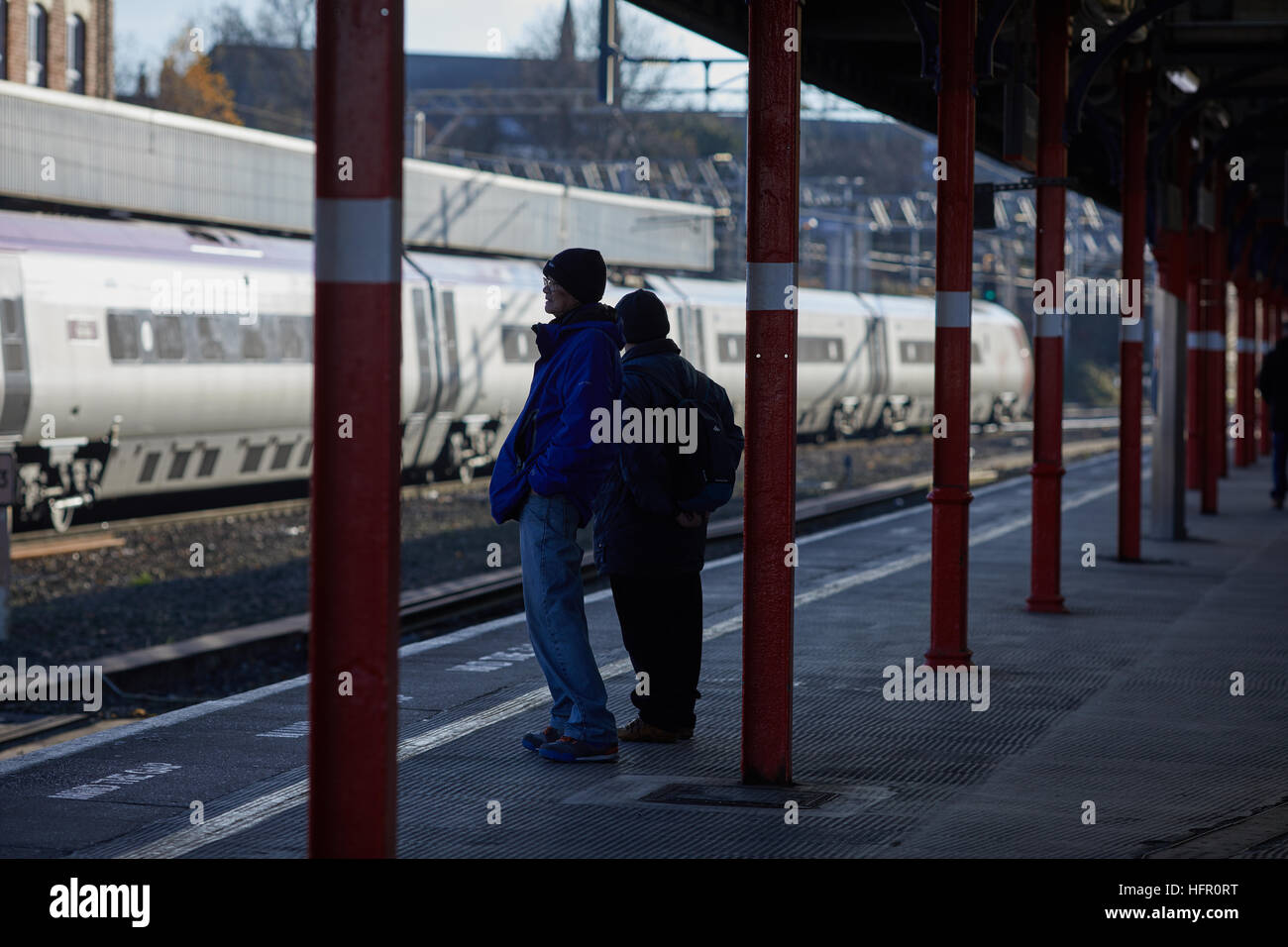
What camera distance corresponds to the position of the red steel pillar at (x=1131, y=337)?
13.2 m

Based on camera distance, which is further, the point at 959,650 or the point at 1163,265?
the point at 1163,265

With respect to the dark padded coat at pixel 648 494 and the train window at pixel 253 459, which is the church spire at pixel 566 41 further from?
the dark padded coat at pixel 648 494

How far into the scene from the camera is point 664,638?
703 cm

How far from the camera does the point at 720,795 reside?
6.12 meters

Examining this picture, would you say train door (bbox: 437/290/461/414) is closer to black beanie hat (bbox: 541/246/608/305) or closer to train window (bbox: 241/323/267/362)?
train window (bbox: 241/323/267/362)

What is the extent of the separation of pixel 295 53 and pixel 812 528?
64509 mm

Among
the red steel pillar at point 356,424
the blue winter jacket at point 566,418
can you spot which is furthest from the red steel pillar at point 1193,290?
the red steel pillar at point 356,424

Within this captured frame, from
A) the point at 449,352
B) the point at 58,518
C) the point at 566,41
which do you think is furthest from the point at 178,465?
the point at 566,41

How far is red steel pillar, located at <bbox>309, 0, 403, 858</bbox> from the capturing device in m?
4.00

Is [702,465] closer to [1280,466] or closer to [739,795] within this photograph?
[739,795]

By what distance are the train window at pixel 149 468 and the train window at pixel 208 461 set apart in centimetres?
83
